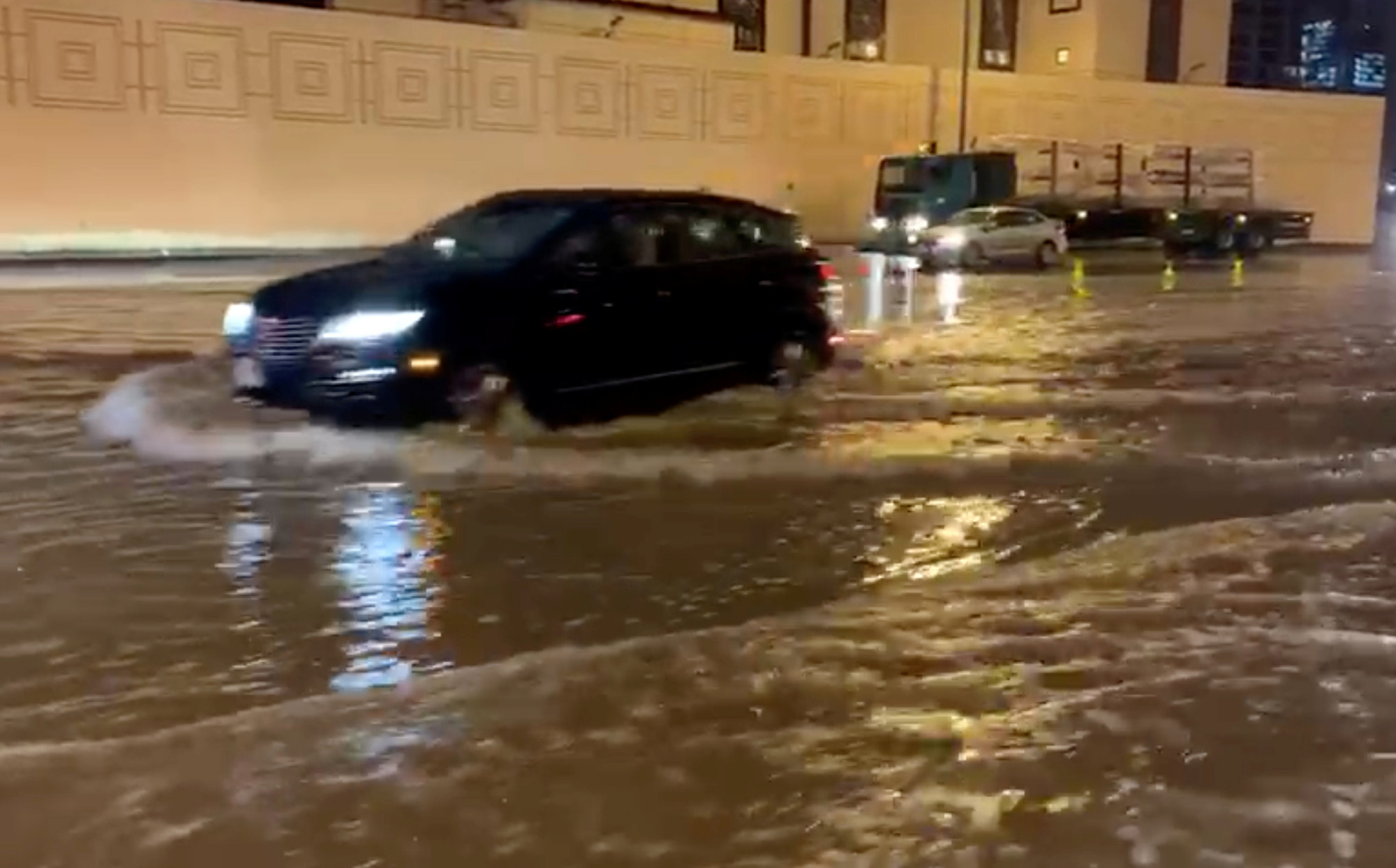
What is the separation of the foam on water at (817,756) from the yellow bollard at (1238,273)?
981 inches

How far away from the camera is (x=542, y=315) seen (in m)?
10.4

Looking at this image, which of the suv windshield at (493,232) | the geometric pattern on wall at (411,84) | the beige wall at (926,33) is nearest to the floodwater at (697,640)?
the suv windshield at (493,232)

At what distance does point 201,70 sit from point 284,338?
2420 cm

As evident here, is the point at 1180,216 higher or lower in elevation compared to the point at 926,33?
lower

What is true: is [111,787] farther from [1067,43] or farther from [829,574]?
[1067,43]

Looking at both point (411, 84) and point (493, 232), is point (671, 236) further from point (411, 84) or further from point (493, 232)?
point (411, 84)

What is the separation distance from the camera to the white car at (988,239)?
109ft

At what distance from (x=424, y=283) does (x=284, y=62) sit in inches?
993

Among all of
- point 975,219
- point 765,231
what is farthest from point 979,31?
point 765,231

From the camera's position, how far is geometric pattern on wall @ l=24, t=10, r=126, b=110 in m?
29.9

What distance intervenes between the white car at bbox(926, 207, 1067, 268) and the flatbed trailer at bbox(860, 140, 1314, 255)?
3.92 ft

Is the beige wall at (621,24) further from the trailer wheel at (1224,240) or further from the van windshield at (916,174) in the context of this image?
the trailer wheel at (1224,240)

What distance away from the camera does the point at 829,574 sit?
7.60m

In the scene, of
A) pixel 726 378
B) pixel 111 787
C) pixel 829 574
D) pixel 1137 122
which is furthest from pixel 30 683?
pixel 1137 122
